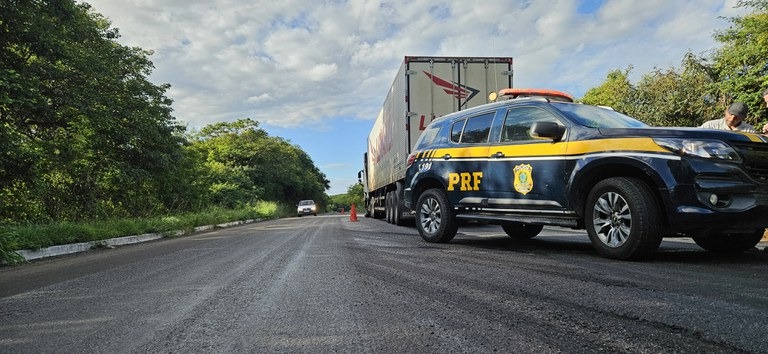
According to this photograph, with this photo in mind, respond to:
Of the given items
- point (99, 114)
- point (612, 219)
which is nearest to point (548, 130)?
point (612, 219)

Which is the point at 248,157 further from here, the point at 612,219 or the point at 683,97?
the point at 612,219

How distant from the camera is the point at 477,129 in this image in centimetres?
688

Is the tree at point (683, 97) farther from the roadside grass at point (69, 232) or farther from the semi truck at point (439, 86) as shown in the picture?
the roadside grass at point (69, 232)

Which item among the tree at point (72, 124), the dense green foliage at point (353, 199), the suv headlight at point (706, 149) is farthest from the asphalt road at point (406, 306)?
the dense green foliage at point (353, 199)

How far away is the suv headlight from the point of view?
4.45 meters

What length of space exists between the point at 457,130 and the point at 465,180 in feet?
3.16

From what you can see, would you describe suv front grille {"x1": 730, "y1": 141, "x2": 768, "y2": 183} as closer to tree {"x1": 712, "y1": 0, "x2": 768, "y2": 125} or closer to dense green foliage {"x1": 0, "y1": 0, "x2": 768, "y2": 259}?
dense green foliage {"x1": 0, "y1": 0, "x2": 768, "y2": 259}

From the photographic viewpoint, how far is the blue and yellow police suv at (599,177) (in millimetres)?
4422

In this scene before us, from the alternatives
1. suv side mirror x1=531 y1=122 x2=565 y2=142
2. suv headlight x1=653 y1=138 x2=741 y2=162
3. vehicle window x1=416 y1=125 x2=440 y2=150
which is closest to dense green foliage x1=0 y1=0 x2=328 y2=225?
vehicle window x1=416 y1=125 x2=440 y2=150

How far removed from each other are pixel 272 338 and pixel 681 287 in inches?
122

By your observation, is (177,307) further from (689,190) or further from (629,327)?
(689,190)

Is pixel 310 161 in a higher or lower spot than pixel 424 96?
higher

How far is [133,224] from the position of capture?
40.8 ft

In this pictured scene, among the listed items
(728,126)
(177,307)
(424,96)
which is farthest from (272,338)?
(424,96)
